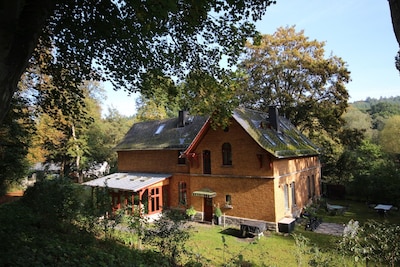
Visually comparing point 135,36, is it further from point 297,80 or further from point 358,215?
point 297,80

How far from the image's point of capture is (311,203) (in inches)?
844

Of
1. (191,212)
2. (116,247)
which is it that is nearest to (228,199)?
(191,212)

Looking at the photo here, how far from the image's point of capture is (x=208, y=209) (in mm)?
18609

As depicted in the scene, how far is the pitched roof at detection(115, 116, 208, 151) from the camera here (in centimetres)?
2179

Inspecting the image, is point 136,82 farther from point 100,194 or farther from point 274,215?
point 274,215

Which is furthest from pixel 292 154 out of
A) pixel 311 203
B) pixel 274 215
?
pixel 311 203

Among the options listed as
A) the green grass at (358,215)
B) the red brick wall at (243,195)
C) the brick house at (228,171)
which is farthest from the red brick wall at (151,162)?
the green grass at (358,215)

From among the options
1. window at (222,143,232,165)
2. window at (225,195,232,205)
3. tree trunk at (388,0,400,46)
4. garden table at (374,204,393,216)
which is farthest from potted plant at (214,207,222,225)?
tree trunk at (388,0,400,46)

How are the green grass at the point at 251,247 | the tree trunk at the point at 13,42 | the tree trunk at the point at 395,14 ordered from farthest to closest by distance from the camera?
the green grass at the point at 251,247
the tree trunk at the point at 13,42
the tree trunk at the point at 395,14

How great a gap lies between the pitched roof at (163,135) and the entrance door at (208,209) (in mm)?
4704

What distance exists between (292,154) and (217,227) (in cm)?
716

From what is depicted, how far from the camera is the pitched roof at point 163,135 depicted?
21792mm

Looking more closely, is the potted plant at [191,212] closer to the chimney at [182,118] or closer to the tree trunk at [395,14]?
the chimney at [182,118]

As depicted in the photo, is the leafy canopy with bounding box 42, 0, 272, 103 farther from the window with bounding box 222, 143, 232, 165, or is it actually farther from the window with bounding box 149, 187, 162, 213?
the window with bounding box 149, 187, 162, 213
